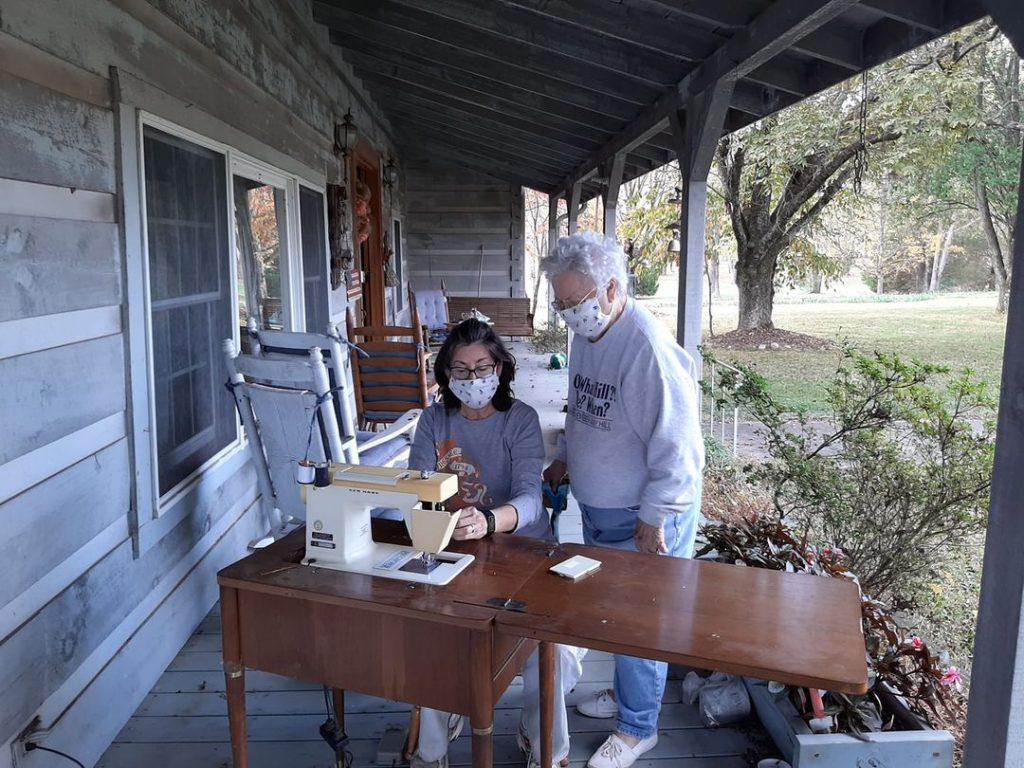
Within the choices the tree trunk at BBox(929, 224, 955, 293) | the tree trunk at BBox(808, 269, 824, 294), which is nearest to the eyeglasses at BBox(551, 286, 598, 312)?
the tree trunk at BBox(929, 224, 955, 293)

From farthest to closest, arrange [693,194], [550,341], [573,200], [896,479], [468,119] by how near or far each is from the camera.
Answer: [550,341] < [573,200] < [468,119] < [693,194] < [896,479]

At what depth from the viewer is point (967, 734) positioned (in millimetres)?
1575

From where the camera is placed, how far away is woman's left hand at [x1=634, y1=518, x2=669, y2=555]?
6.46 feet

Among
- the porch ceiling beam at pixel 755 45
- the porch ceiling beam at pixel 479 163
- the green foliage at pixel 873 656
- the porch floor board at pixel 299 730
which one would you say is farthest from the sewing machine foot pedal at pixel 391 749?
the porch ceiling beam at pixel 479 163

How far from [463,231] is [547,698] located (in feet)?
33.7

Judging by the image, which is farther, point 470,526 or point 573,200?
point 573,200

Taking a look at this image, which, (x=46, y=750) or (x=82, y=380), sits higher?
(x=82, y=380)

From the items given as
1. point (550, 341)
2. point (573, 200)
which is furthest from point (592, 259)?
point (550, 341)

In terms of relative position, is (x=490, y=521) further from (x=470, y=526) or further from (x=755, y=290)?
(x=755, y=290)

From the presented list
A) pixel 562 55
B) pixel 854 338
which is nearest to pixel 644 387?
pixel 562 55

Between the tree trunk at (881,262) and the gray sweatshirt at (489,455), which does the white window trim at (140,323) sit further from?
the tree trunk at (881,262)

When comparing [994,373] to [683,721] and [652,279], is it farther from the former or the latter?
[652,279]

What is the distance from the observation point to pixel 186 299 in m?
2.74

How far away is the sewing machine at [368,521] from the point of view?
5.28 ft
